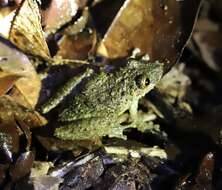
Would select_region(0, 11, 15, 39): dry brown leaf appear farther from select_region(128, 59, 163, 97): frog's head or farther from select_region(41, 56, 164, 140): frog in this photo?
select_region(128, 59, 163, 97): frog's head

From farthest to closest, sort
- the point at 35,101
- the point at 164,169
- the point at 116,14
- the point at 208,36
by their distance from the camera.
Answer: the point at 208,36, the point at 116,14, the point at 35,101, the point at 164,169

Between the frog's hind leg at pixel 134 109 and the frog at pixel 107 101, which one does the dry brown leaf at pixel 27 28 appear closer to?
the frog at pixel 107 101

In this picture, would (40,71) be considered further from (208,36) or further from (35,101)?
(208,36)

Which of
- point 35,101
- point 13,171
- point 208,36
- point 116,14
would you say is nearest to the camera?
point 13,171

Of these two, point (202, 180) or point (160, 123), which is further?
point (160, 123)

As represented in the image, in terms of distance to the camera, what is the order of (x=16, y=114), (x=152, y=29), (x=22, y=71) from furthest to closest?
(x=152, y=29), (x=22, y=71), (x=16, y=114)

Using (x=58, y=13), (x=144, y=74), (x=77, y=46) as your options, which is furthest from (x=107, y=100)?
(x=58, y=13)

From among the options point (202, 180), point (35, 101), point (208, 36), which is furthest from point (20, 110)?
point (208, 36)

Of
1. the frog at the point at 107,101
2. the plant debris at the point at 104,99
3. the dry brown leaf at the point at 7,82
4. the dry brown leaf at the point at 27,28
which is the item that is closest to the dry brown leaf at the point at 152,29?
the plant debris at the point at 104,99

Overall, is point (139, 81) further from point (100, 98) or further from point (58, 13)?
point (58, 13)
